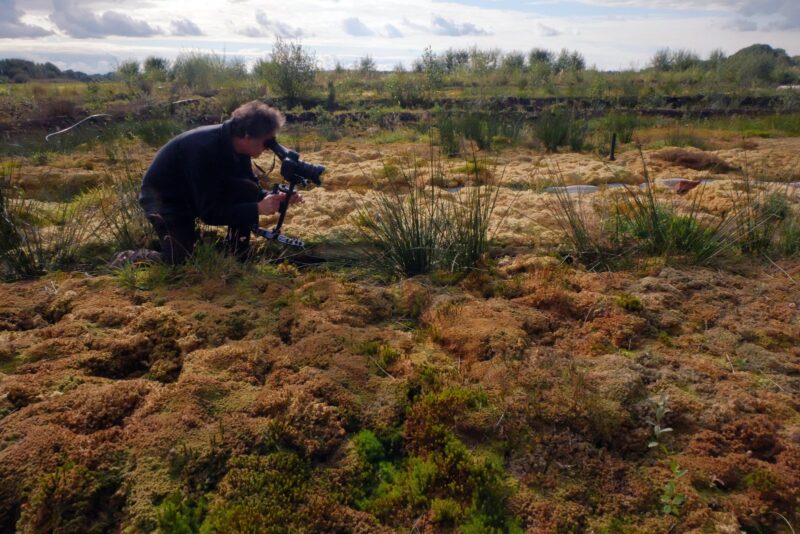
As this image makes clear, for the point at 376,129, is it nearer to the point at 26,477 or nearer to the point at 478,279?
the point at 478,279

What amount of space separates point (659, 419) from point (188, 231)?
10.9 feet

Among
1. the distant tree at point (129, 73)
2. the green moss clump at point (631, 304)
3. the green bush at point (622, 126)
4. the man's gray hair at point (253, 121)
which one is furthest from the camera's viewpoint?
the distant tree at point (129, 73)

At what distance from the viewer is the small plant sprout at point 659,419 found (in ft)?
7.47

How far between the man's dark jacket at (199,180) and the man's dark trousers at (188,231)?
0.04m

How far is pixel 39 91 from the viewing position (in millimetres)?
18719

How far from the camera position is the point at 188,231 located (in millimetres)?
4250

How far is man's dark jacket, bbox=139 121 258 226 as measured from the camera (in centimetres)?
400

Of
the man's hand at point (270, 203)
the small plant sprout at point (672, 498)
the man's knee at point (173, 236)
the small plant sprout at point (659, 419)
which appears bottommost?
the small plant sprout at point (672, 498)

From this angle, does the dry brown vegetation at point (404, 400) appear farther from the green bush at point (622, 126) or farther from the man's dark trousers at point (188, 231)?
the green bush at point (622, 126)

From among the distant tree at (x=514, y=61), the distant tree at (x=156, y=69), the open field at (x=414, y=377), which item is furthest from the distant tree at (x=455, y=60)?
the open field at (x=414, y=377)

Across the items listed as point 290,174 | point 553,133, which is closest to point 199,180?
point 290,174

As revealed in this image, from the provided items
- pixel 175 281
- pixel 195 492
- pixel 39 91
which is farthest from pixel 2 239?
pixel 39 91

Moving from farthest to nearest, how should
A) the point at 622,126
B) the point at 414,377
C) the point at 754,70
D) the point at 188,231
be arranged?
the point at 754,70
the point at 622,126
the point at 188,231
the point at 414,377

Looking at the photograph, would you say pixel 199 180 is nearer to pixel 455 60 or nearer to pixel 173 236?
pixel 173 236
